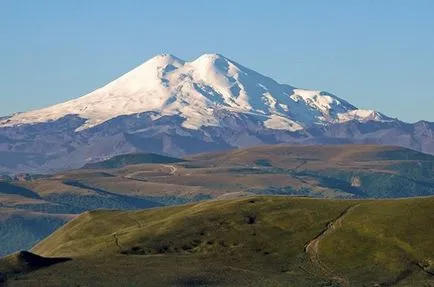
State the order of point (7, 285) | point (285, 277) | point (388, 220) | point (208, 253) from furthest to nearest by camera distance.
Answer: point (388, 220), point (208, 253), point (285, 277), point (7, 285)

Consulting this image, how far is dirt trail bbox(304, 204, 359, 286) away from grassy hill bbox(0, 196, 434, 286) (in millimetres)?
146

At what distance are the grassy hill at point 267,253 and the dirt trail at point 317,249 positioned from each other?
15 centimetres

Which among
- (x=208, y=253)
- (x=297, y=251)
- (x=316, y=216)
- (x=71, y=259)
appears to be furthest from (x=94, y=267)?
(x=316, y=216)

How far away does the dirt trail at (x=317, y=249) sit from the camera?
166 m

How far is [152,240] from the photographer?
187m

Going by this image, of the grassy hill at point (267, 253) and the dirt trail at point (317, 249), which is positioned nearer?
the grassy hill at point (267, 253)

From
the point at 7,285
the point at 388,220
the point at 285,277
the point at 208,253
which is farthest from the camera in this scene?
the point at 388,220

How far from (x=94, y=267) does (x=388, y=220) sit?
168 ft

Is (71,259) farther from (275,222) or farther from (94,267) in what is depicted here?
(275,222)

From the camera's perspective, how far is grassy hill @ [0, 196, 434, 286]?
158875 mm

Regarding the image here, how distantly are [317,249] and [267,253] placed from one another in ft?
24.4

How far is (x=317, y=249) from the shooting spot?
179 m

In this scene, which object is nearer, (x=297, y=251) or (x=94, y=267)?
(x=94, y=267)

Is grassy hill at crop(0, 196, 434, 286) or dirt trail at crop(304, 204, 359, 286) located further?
dirt trail at crop(304, 204, 359, 286)
